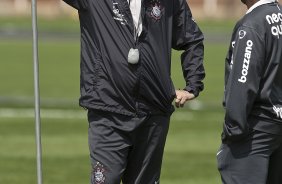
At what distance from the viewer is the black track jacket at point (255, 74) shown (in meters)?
7.20

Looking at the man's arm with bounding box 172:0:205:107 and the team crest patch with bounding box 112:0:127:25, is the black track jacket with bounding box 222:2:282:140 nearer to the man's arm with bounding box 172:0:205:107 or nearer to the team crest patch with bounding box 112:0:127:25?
the man's arm with bounding box 172:0:205:107

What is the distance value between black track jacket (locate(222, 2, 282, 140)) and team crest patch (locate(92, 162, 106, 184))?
0.92m

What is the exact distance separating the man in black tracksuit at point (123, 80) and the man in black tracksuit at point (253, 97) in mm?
541

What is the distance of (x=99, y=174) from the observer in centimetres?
763

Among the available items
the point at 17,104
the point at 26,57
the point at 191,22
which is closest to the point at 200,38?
the point at 191,22

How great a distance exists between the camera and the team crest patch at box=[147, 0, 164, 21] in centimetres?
767

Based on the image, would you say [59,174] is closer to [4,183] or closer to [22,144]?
[4,183]

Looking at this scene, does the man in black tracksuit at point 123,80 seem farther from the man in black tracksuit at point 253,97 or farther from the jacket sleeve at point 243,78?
the jacket sleeve at point 243,78

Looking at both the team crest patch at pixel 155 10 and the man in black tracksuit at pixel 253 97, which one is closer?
the man in black tracksuit at pixel 253 97

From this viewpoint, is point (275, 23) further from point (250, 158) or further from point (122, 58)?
point (122, 58)

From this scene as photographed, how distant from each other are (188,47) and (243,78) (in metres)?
0.95

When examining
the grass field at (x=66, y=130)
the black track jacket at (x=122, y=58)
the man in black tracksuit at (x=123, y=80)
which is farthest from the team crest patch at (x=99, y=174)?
the grass field at (x=66, y=130)

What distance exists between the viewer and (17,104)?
22156 millimetres

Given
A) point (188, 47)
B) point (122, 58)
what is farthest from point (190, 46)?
point (122, 58)
